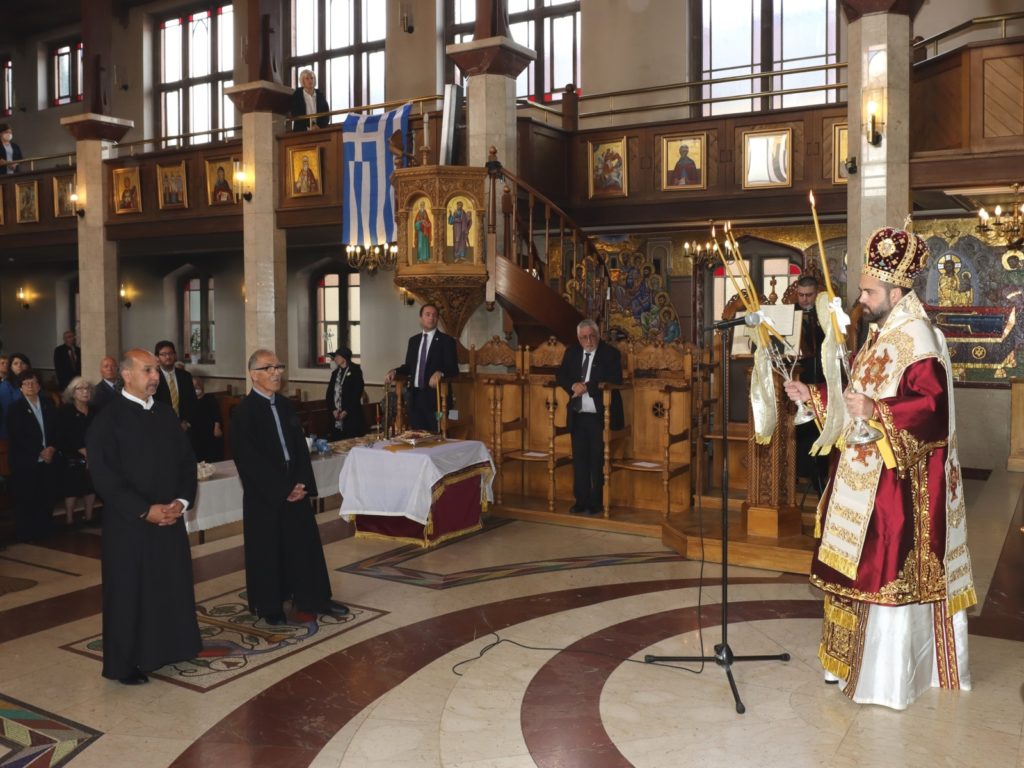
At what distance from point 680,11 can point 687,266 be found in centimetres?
344

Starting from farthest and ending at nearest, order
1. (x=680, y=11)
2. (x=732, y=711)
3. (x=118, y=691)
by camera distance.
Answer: (x=680, y=11) → (x=118, y=691) → (x=732, y=711)

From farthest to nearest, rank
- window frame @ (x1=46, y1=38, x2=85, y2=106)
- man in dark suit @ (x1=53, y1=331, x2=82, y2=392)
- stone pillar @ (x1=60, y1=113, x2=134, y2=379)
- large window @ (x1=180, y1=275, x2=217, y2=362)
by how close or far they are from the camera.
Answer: window frame @ (x1=46, y1=38, x2=85, y2=106) < large window @ (x1=180, y1=275, x2=217, y2=362) < man in dark suit @ (x1=53, y1=331, x2=82, y2=392) < stone pillar @ (x1=60, y1=113, x2=134, y2=379)

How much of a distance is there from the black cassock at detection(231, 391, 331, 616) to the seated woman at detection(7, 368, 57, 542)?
3306 millimetres

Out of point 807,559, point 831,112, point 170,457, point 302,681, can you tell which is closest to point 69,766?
point 302,681

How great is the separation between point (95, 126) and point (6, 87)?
26.3ft

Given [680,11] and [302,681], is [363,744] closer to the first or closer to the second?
[302,681]

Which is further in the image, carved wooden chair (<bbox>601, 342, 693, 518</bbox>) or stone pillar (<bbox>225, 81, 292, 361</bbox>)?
stone pillar (<bbox>225, 81, 292, 361</bbox>)

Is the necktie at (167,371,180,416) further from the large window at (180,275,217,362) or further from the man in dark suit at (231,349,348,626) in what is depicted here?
the large window at (180,275,217,362)

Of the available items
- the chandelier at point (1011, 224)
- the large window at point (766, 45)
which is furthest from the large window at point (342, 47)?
the chandelier at point (1011, 224)

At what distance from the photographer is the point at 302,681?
15.9 ft

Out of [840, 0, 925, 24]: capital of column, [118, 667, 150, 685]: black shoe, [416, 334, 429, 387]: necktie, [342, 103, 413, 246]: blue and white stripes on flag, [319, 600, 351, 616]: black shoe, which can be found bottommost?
[118, 667, 150, 685]: black shoe

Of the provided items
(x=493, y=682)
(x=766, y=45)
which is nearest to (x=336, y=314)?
(x=766, y=45)

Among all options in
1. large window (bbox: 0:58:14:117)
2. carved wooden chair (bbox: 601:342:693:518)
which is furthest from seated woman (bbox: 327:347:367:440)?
large window (bbox: 0:58:14:117)

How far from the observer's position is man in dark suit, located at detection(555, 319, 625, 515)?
27.0 ft
